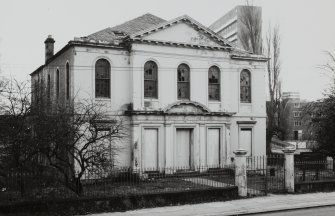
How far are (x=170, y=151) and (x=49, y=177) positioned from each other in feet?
30.3

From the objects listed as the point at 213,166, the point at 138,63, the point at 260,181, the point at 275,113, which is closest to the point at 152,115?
the point at 138,63

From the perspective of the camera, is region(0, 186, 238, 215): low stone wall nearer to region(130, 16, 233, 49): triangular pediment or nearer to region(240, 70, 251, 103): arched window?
region(130, 16, 233, 49): triangular pediment

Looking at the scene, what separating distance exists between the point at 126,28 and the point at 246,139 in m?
10.7

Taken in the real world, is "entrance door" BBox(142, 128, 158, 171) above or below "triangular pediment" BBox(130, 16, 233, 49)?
below

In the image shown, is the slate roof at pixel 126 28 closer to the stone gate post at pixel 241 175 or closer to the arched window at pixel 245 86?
the arched window at pixel 245 86

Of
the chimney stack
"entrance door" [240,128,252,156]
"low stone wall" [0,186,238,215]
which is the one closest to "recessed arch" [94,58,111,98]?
the chimney stack

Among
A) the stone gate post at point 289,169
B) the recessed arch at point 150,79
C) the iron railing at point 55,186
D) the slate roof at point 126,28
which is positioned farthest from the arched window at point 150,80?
the stone gate post at point 289,169

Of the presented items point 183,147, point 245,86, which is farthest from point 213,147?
point 245,86

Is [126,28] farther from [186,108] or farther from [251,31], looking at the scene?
[251,31]

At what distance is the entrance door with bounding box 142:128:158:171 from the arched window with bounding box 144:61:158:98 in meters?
2.09

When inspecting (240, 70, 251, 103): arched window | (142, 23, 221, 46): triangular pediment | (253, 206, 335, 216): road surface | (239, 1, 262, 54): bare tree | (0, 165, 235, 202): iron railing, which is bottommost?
(253, 206, 335, 216): road surface

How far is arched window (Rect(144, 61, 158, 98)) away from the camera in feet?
74.2

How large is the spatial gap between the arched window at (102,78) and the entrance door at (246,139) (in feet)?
30.5

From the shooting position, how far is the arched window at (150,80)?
2261 cm
